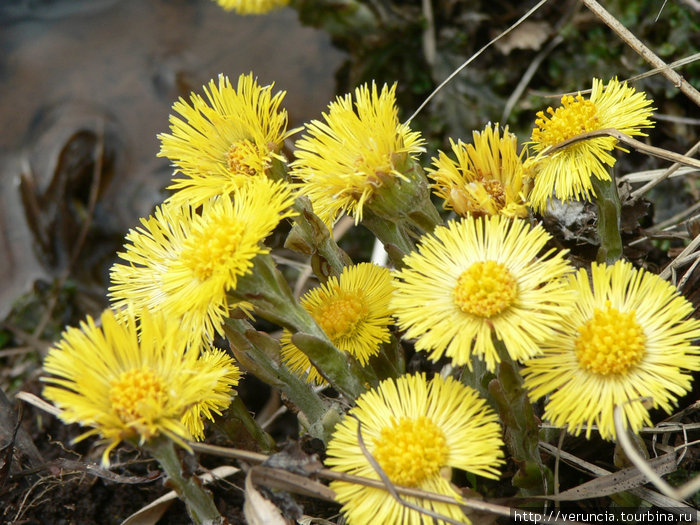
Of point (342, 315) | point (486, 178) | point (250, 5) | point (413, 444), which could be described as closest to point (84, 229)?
point (250, 5)

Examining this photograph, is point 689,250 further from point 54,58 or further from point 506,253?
point 54,58

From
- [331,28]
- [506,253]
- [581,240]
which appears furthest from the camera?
[331,28]

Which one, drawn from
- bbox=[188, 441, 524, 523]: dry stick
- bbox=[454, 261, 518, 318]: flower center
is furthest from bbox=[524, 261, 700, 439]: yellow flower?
bbox=[188, 441, 524, 523]: dry stick

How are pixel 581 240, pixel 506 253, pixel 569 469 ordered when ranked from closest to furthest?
pixel 506 253 → pixel 569 469 → pixel 581 240

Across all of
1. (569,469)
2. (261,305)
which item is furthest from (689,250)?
(261,305)

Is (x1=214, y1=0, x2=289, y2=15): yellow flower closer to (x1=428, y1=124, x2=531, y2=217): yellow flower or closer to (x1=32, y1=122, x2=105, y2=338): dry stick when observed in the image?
(x1=32, y1=122, x2=105, y2=338): dry stick
